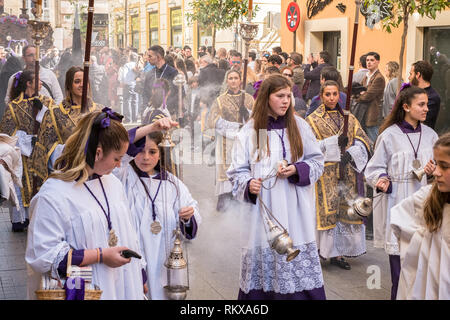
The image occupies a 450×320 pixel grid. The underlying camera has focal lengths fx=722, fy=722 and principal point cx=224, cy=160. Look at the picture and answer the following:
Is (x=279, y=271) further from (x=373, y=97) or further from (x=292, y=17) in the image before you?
(x=292, y=17)

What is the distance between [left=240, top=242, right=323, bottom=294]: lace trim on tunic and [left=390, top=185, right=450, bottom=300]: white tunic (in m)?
1.18

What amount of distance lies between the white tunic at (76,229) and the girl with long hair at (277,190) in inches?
53.4

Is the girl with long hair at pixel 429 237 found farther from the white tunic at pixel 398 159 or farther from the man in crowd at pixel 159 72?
the man in crowd at pixel 159 72

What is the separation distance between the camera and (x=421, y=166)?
5.27m

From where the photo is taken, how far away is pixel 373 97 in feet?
31.8

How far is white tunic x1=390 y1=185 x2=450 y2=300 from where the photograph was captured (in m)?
3.07

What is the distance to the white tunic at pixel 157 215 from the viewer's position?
4043 millimetres

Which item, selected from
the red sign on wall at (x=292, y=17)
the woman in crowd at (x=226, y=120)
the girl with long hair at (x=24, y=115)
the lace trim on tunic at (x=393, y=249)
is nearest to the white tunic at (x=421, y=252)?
the lace trim on tunic at (x=393, y=249)

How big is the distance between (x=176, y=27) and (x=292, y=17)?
15.9 feet

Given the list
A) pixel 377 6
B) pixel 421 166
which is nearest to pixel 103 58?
pixel 377 6

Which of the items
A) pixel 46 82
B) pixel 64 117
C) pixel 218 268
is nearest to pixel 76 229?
pixel 64 117
